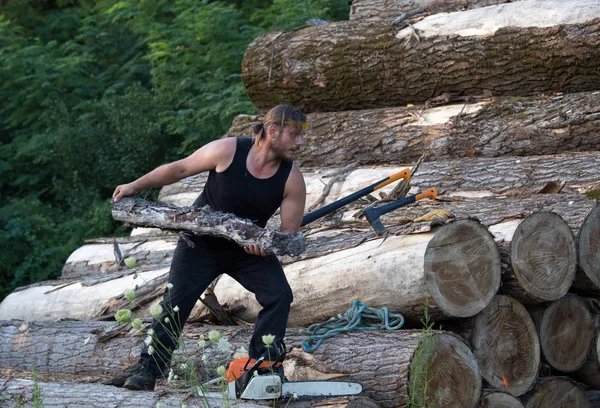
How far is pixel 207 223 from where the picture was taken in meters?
4.66

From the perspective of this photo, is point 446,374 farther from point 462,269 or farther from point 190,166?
point 190,166

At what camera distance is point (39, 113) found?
12.1 metres

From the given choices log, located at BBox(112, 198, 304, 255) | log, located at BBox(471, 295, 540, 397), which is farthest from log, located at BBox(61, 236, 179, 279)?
log, located at BBox(471, 295, 540, 397)

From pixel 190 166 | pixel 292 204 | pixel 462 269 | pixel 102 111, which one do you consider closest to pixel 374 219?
pixel 462 269


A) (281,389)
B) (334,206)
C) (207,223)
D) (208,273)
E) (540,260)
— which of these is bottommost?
(540,260)

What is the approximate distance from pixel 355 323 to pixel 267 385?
88cm

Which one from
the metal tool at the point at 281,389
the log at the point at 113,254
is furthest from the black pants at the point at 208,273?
the log at the point at 113,254

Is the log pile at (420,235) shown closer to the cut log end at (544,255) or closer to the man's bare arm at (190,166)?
the cut log end at (544,255)

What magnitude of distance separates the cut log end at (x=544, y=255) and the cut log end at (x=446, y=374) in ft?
2.43

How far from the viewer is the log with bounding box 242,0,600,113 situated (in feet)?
24.3

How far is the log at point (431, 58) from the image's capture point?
7.40 metres

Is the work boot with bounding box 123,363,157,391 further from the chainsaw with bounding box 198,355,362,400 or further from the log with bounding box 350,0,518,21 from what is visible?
the log with bounding box 350,0,518,21

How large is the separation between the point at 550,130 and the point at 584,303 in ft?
5.92

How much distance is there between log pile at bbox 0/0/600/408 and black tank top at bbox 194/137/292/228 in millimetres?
217
